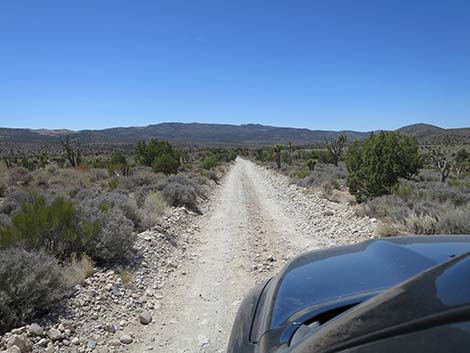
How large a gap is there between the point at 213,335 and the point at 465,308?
424 centimetres

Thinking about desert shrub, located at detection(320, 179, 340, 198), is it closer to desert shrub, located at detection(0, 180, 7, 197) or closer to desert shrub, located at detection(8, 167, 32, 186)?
desert shrub, located at detection(0, 180, 7, 197)

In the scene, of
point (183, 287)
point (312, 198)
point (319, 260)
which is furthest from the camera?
point (312, 198)

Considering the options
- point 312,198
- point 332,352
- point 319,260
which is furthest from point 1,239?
point 312,198

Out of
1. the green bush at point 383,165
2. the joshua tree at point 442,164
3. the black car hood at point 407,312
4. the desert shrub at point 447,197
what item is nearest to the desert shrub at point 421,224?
the desert shrub at point 447,197

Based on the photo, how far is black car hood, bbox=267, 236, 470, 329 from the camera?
6.97ft

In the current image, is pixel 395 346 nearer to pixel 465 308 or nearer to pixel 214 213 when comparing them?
pixel 465 308

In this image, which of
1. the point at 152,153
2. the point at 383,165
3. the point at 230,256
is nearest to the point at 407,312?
the point at 230,256

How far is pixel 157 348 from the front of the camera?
462 centimetres

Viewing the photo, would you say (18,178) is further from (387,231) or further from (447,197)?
(447,197)

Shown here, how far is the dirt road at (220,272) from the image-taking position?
4.92 metres

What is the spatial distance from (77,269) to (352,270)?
4.99 meters

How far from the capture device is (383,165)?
13.7 metres

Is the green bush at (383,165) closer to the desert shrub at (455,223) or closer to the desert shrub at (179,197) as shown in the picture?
the desert shrub at (455,223)

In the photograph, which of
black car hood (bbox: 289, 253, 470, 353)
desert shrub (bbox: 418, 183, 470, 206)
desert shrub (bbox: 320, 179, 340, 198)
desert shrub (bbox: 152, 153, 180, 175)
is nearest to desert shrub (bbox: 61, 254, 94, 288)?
black car hood (bbox: 289, 253, 470, 353)
